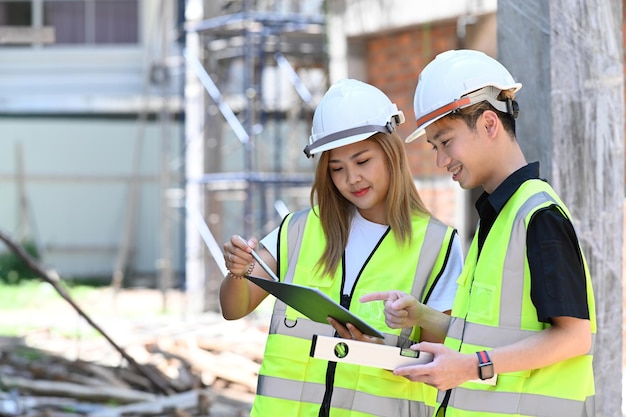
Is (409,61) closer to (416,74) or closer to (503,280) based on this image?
(416,74)

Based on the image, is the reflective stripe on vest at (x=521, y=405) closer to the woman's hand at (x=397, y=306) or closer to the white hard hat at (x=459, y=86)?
the woman's hand at (x=397, y=306)

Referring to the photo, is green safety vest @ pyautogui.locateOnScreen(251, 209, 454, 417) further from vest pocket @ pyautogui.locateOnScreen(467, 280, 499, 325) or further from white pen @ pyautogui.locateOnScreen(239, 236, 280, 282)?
vest pocket @ pyautogui.locateOnScreen(467, 280, 499, 325)

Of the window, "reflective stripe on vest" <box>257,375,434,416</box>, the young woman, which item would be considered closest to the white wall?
the window

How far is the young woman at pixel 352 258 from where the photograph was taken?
328 centimetres

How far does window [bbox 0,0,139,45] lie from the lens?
21094mm

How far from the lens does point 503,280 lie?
2.63 metres

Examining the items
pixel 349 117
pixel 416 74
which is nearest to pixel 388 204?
pixel 349 117

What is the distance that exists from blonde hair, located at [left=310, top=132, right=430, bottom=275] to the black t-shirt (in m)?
0.85

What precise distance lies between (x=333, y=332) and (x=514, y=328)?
0.89 metres

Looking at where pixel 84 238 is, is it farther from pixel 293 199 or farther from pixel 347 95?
pixel 347 95

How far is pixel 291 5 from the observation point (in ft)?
53.3

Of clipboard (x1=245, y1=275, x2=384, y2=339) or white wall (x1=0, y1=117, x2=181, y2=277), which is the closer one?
clipboard (x1=245, y1=275, x2=384, y2=339)

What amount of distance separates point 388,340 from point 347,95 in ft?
2.50

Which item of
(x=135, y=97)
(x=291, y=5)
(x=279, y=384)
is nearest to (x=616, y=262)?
(x=279, y=384)
